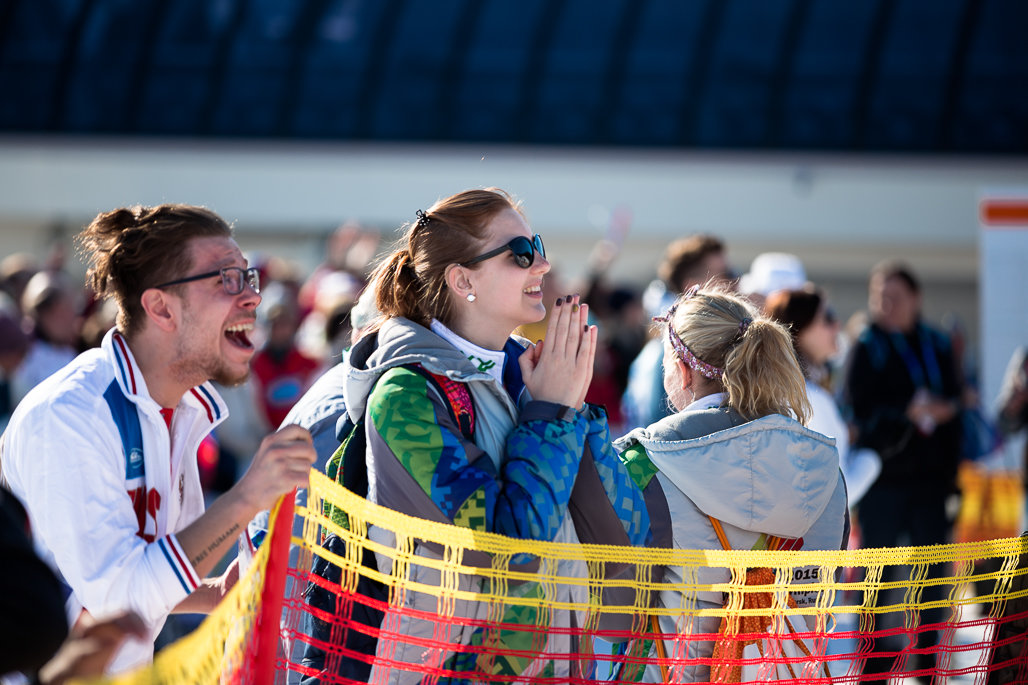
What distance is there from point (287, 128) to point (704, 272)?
42.2ft

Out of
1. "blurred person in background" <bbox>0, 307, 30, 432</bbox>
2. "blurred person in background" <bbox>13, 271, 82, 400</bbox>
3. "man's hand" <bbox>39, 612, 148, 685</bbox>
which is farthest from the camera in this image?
"blurred person in background" <bbox>13, 271, 82, 400</bbox>

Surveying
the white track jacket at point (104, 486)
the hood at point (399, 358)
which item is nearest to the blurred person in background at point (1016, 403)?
the hood at point (399, 358)

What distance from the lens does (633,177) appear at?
1698 cm

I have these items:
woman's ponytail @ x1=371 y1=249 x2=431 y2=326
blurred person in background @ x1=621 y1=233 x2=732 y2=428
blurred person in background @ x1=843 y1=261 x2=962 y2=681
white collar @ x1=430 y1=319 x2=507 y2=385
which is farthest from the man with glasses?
blurred person in background @ x1=843 y1=261 x2=962 y2=681

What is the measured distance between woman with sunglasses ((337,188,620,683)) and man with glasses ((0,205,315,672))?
251 mm

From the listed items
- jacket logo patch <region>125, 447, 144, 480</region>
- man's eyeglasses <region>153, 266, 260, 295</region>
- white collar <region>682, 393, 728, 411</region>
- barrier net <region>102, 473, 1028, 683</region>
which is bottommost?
barrier net <region>102, 473, 1028, 683</region>

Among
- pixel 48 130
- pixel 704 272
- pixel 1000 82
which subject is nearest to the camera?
pixel 704 272

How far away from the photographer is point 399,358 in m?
2.60

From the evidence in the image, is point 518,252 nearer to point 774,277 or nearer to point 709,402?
point 709,402

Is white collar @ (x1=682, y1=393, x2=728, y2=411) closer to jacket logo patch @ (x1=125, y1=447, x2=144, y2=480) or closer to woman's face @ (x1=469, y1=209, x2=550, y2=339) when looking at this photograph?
woman's face @ (x1=469, y1=209, x2=550, y2=339)

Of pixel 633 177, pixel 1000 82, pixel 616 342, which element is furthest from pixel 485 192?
pixel 1000 82

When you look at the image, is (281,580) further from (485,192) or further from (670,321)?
(670,321)

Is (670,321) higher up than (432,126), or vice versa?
(432,126)

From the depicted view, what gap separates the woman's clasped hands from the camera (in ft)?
8.57
